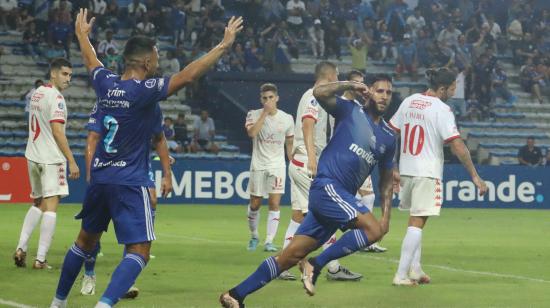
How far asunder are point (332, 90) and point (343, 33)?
89.7 ft

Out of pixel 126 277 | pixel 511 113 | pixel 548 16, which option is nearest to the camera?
pixel 126 277

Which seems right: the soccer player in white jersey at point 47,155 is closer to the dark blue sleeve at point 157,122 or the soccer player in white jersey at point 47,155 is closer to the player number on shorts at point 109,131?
the dark blue sleeve at point 157,122

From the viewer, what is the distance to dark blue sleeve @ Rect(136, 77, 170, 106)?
28.9 feet

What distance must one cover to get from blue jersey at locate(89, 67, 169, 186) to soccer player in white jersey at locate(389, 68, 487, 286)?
427 centimetres

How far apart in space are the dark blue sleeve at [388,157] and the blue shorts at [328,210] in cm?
56

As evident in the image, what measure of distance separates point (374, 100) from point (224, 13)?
81.6ft

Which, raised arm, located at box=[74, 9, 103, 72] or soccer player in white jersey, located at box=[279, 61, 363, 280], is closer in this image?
raised arm, located at box=[74, 9, 103, 72]

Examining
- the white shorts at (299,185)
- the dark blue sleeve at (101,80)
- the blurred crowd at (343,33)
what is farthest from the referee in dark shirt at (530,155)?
the dark blue sleeve at (101,80)

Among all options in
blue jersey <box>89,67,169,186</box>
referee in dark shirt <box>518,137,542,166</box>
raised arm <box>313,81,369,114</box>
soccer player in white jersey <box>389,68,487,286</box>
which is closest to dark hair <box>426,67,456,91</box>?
soccer player in white jersey <box>389,68,487,286</box>

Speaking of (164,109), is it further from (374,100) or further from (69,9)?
(374,100)

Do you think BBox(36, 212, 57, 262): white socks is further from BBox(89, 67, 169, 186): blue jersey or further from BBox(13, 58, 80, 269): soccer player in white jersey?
BBox(89, 67, 169, 186): blue jersey

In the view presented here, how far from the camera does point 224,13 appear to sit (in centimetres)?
3525

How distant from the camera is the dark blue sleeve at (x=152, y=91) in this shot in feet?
28.9

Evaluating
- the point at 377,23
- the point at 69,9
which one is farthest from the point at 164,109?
the point at 377,23
